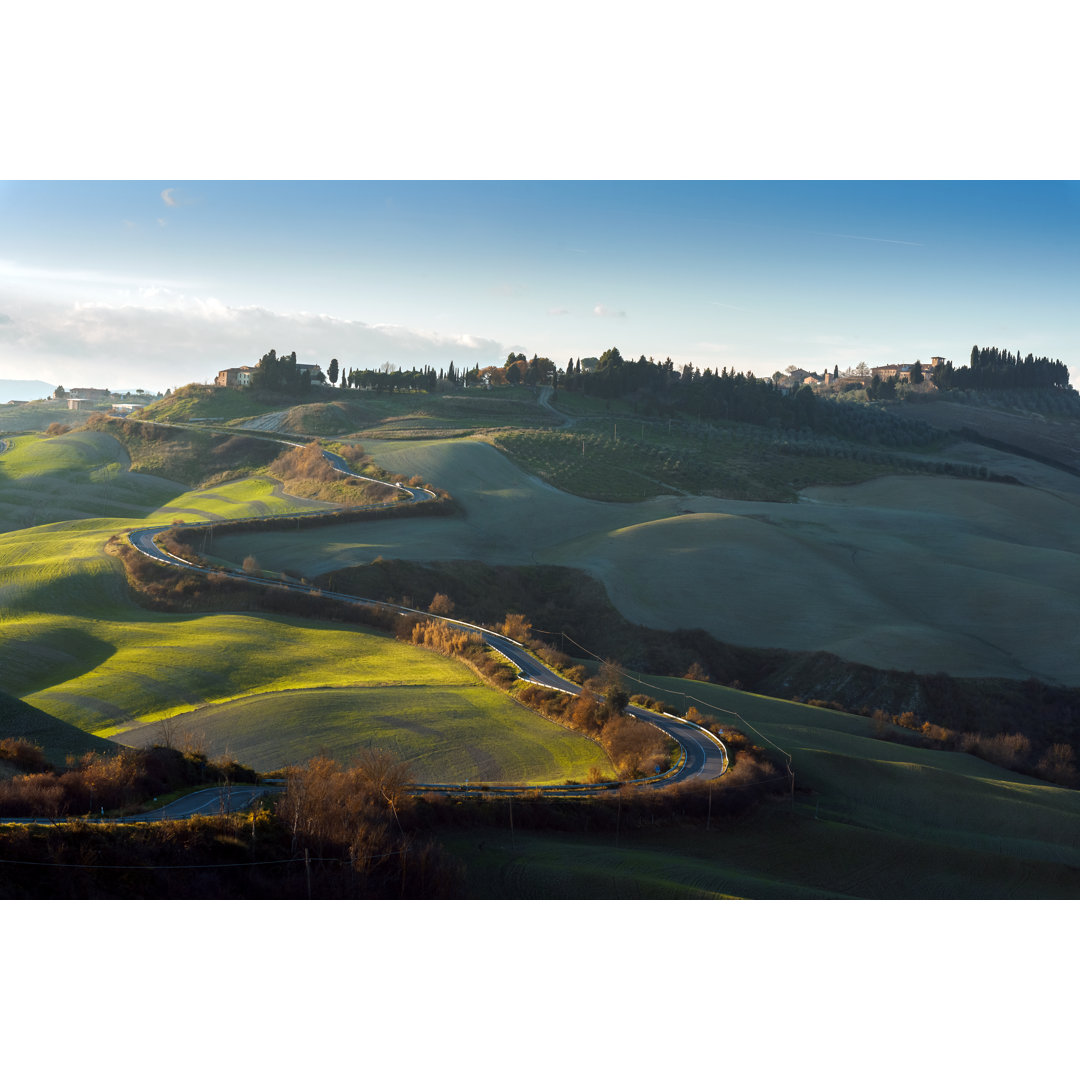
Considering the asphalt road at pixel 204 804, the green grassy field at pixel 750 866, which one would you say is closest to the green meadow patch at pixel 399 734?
the asphalt road at pixel 204 804

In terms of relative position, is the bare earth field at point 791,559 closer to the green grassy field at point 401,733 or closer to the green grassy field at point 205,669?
the green grassy field at point 205,669

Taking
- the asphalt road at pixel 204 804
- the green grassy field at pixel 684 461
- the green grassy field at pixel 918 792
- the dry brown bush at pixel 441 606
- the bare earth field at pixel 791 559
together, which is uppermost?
the green grassy field at pixel 684 461

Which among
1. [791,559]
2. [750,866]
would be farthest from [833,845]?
[791,559]

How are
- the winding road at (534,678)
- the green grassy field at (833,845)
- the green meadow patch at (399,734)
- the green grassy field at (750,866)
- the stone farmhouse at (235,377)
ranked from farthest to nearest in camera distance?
the stone farmhouse at (235,377), the green meadow patch at (399,734), the winding road at (534,678), the green grassy field at (833,845), the green grassy field at (750,866)

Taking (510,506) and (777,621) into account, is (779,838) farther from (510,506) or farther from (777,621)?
(510,506)

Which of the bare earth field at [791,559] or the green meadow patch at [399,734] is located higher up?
the bare earth field at [791,559]

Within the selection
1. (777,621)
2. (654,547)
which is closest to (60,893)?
(777,621)

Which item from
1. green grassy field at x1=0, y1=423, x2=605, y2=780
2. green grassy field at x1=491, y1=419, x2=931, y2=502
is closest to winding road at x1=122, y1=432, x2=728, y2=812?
green grassy field at x1=0, y1=423, x2=605, y2=780

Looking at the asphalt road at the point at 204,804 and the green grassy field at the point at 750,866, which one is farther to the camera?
the asphalt road at the point at 204,804
